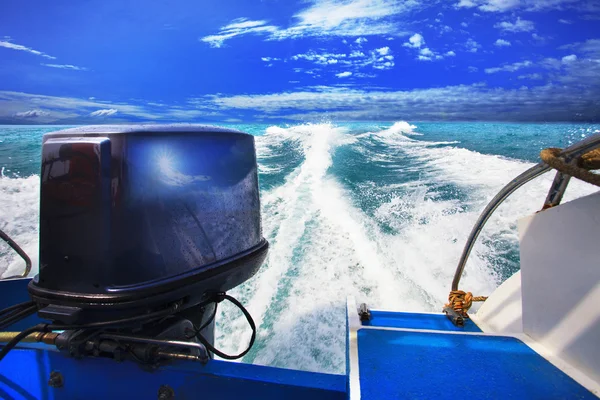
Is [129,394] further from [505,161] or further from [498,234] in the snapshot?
[505,161]

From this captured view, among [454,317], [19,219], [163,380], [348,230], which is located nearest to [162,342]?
[163,380]

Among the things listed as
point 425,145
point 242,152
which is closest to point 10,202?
point 242,152

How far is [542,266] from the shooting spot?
0.99 metres

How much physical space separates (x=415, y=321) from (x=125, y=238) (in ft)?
3.18

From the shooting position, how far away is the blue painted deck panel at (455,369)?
0.74 metres

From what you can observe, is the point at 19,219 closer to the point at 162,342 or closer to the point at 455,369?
the point at 162,342

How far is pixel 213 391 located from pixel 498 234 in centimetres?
269

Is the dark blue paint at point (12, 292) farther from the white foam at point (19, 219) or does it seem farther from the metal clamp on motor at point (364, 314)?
the white foam at point (19, 219)

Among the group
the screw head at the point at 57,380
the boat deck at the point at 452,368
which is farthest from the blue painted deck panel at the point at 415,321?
the screw head at the point at 57,380

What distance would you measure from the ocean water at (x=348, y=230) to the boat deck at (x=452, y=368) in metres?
0.97

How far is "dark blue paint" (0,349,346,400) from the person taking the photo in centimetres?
83

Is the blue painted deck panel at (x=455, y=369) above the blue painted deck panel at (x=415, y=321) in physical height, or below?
above

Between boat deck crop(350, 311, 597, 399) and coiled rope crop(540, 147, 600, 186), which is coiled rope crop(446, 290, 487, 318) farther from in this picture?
coiled rope crop(540, 147, 600, 186)

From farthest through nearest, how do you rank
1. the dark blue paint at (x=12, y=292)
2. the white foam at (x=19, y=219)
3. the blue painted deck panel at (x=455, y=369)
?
the white foam at (x=19, y=219), the dark blue paint at (x=12, y=292), the blue painted deck panel at (x=455, y=369)
